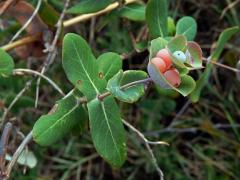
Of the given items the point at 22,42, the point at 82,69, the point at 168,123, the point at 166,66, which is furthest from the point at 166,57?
the point at 168,123

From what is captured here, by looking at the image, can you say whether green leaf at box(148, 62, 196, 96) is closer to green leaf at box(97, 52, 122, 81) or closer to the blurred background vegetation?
green leaf at box(97, 52, 122, 81)

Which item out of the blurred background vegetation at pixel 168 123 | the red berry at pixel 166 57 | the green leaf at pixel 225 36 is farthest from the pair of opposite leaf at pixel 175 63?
the blurred background vegetation at pixel 168 123

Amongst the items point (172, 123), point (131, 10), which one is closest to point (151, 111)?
point (172, 123)

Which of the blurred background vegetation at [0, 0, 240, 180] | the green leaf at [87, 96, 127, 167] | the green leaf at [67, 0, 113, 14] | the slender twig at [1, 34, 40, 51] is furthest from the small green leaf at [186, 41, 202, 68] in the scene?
the blurred background vegetation at [0, 0, 240, 180]

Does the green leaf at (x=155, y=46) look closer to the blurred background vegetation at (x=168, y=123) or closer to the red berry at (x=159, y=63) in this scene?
the red berry at (x=159, y=63)

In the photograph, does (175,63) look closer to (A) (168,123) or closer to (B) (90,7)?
(B) (90,7)

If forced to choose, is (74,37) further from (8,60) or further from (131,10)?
(131,10)
